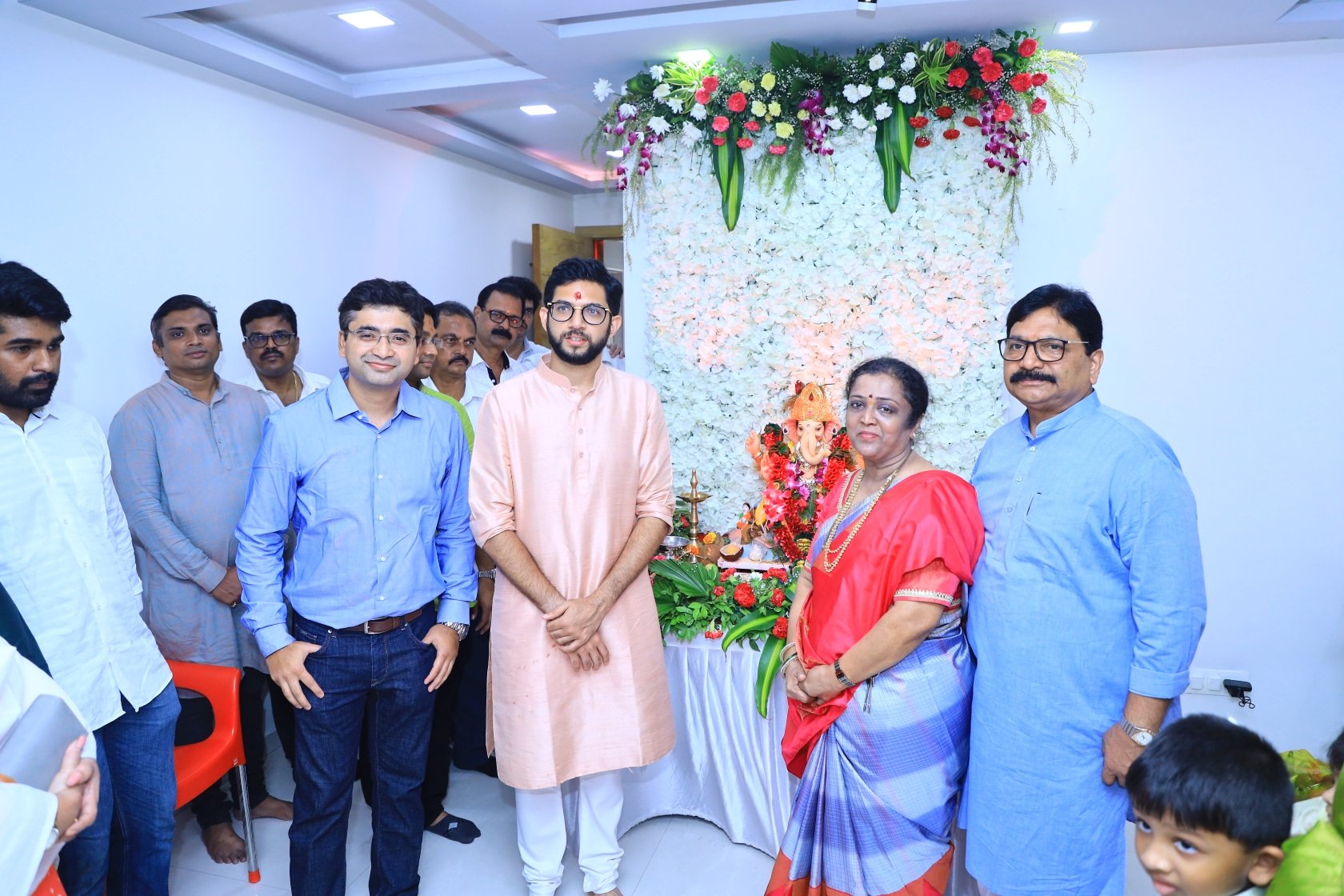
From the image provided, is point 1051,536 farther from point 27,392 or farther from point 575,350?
point 27,392

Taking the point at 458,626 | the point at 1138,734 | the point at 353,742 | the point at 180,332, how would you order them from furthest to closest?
the point at 180,332
the point at 458,626
the point at 353,742
the point at 1138,734

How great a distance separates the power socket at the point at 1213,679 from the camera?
3645 mm

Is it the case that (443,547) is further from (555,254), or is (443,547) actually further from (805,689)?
(555,254)

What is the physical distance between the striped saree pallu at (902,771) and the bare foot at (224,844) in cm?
207

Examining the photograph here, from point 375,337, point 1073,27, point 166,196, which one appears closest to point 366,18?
point 166,196

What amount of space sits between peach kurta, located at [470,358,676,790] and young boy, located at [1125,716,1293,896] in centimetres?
148

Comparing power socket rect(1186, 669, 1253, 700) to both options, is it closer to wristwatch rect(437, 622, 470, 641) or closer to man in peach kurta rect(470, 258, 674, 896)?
man in peach kurta rect(470, 258, 674, 896)

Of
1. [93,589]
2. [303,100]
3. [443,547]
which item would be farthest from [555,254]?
[93,589]

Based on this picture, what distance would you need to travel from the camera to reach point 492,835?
9.84 ft

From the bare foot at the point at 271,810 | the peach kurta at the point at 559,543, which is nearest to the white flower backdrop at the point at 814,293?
the peach kurta at the point at 559,543

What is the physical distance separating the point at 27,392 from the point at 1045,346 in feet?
7.60

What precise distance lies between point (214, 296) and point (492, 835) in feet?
9.01

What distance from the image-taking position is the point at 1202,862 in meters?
1.15

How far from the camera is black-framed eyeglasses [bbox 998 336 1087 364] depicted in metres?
1.84
